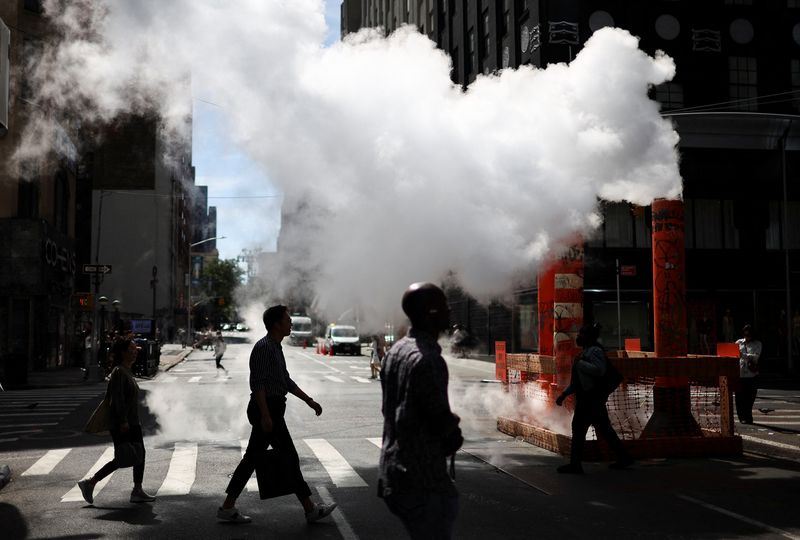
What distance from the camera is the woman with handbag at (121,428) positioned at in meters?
7.88

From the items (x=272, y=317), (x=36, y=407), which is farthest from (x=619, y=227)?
(x=272, y=317)

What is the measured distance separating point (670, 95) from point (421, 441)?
32.4 meters

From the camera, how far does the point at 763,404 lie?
18375 millimetres

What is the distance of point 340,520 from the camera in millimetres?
7199

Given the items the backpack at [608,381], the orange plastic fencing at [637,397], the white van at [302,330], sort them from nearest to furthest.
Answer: the backpack at [608,381] → the orange plastic fencing at [637,397] → the white van at [302,330]

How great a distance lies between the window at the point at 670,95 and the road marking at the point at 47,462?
1117 inches

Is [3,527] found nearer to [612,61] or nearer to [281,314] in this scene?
[281,314]

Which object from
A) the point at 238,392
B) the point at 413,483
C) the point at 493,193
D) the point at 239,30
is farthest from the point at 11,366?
the point at 413,483

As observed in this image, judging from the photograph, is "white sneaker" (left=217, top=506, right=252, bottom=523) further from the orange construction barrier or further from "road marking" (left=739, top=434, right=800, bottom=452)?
the orange construction barrier

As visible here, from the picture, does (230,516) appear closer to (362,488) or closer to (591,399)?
(362,488)

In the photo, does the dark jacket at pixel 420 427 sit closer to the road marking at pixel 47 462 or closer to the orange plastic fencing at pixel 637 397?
the orange plastic fencing at pixel 637 397

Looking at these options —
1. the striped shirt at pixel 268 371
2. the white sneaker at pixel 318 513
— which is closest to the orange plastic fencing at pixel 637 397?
the white sneaker at pixel 318 513

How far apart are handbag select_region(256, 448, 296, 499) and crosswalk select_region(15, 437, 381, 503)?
70.3 inches

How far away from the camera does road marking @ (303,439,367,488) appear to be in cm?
898
